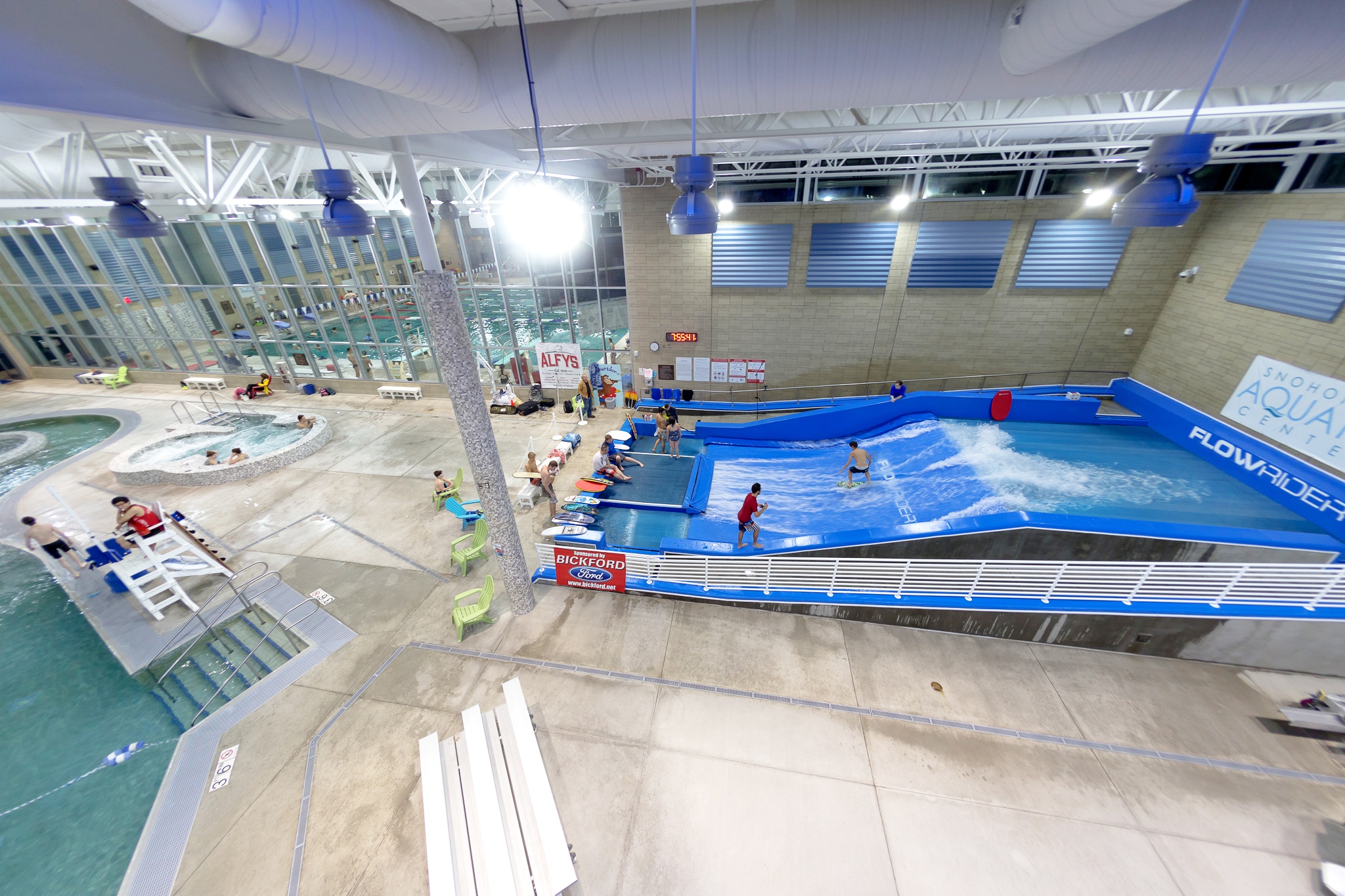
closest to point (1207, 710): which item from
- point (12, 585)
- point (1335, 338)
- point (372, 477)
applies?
point (1335, 338)

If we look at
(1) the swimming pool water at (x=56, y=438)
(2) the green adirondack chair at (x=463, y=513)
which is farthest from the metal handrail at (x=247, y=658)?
(1) the swimming pool water at (x=56, y=438)

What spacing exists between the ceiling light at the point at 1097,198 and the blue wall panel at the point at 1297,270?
2.86 metres

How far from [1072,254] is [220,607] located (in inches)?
817

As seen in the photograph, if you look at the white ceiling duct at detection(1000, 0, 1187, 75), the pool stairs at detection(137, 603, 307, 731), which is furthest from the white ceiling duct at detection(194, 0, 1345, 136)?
the pool stairs at detection(137, 603, 307, 731)

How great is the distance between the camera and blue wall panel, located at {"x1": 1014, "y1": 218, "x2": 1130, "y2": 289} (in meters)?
11.4

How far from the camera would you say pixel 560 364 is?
46.6 feet

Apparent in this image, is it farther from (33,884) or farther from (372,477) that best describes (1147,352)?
(33,884)

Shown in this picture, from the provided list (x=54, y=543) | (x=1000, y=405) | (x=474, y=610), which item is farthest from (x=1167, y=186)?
(x=54, y=543)

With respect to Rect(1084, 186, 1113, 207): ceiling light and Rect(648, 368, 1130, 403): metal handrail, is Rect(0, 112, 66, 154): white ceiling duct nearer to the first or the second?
Rect(648, 368, 1130, 403): metal handrail

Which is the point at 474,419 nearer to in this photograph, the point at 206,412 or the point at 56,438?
the point at 206,412

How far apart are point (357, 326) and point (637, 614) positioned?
18.5m

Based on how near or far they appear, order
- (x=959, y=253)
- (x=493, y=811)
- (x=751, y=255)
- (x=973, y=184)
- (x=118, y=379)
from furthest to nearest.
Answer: (x=118, y=379) → (x=751, y=255) → (x=959, y=253) → (x=973, y=184) → (x=493, y=811)

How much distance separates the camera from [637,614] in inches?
278

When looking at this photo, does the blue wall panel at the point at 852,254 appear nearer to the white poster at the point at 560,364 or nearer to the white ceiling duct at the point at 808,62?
the white poster at the point at 560,364
